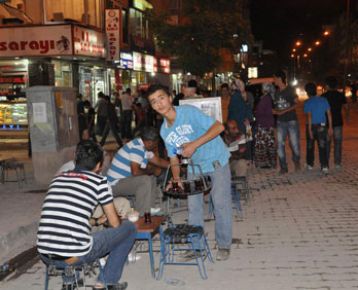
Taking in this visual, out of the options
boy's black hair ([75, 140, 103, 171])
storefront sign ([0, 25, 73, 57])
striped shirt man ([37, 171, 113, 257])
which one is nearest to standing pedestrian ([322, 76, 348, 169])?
boy's black hair ([75, 140, 103, 171])

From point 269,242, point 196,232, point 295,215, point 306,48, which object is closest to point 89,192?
point 196,232

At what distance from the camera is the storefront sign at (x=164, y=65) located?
107 ft

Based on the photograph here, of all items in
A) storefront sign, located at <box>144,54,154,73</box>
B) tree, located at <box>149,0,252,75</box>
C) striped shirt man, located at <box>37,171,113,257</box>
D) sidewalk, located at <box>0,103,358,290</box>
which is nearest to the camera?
striped shirt man, located at <box>37,171,113,257</box>

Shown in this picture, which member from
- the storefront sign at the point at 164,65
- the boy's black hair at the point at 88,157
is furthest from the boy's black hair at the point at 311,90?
the storefront sign at the point at 164,65

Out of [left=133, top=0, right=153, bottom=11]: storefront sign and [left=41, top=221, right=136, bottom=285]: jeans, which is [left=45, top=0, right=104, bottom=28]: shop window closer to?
[left=133, top=0, right=153, bottom=11]: storefront sign

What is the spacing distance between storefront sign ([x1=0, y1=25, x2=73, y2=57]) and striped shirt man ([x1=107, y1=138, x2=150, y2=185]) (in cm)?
1072

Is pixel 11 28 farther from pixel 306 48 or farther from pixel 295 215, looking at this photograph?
pixel 306 48

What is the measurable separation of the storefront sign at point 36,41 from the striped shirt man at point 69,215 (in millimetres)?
13250

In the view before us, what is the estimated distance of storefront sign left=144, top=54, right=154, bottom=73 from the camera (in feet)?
93.7

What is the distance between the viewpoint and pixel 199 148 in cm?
555

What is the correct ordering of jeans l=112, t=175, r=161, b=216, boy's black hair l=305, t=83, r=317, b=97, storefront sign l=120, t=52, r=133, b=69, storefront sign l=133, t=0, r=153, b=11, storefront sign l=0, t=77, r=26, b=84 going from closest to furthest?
jeans l=112, t=175, r=161, b=216 < boy's black hair l=305, t=83, r=317, b=97 < storefront sign l=0, t=77, r=26, b=84 < storefront sign l=120, t=52, r=133, b=69 < storefront sign l=133, t=0, r=153, b=11

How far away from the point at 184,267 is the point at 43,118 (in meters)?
5.52

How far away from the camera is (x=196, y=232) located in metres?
5.02

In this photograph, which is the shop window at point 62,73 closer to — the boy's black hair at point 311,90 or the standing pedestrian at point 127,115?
the standing pedestrian at point 127,115
